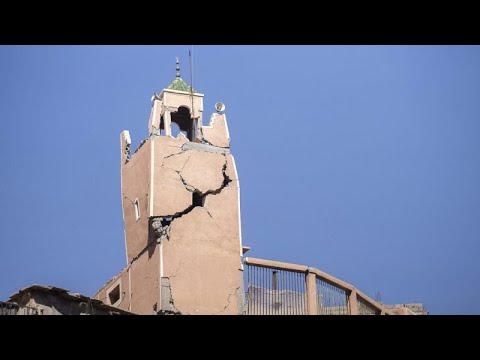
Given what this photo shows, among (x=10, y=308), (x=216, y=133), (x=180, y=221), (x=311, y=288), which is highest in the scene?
(x=216, y=133)

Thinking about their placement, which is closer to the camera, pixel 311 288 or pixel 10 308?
pixel 10 308

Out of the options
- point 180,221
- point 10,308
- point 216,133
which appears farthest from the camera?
point 216,133

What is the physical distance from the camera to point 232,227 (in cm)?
2262

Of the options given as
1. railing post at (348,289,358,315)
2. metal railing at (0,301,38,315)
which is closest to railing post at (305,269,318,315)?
railing post at (348,289,358,315)

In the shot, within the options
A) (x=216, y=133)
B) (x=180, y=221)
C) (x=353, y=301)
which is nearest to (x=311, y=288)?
(x=353, y=301)

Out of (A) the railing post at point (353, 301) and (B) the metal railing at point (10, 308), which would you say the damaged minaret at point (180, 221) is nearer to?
(A) the railing post at point (353, 301)

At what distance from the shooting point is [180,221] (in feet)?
71.6

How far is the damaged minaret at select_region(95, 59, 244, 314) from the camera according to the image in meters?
21.2

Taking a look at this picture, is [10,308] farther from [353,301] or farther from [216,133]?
[216,133]

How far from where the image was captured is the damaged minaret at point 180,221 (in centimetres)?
2117
